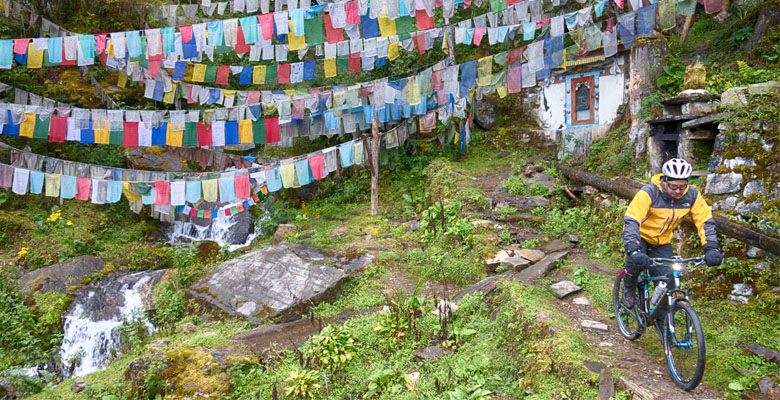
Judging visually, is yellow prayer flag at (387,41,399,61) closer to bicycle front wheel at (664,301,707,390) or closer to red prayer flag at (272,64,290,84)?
red prayer flag at (272,64,290,84)

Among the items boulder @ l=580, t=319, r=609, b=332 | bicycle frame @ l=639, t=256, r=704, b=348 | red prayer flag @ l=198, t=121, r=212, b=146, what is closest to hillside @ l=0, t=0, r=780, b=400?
boulder @ l=580, t=319, r=609, b=332

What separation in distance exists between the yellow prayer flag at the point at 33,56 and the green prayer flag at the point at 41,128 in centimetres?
155

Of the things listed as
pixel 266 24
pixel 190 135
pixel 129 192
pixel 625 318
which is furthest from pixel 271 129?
pixel 625 318

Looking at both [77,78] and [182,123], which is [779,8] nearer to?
[182,123]

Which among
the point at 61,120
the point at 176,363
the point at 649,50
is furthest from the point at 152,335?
the point at 649,50

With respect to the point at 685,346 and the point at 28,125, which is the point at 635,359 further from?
the point at 28,125

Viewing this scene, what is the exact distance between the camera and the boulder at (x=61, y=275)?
10.6 metres

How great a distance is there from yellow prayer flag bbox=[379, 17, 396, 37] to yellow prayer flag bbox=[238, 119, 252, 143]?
481cm

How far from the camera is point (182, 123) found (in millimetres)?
12562

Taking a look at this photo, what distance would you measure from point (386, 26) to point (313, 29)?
1.71 metres

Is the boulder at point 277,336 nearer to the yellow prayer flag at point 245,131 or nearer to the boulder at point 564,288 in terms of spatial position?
the boulder at point 564,288

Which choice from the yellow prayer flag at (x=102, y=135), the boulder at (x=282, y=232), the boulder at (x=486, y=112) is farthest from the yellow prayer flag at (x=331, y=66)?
the boulder at (x=486, y=112)

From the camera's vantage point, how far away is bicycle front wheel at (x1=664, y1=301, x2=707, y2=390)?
144 inches

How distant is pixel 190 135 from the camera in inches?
503
